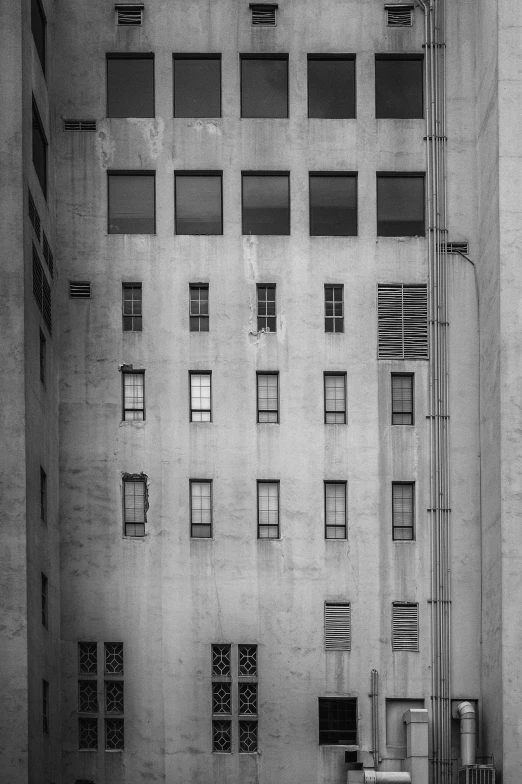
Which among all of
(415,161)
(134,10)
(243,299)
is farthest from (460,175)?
(134,10)

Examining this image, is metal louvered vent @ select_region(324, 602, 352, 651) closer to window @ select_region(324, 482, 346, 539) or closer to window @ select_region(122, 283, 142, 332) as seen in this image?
window @ select_region(324, 482, 346, 539)

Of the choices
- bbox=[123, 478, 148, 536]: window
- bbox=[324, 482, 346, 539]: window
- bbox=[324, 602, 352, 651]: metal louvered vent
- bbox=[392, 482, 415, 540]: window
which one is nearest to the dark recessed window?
bbox=[324, 482, 346, 539]: window

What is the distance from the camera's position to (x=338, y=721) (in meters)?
48.8

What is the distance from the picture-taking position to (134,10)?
5241 cm

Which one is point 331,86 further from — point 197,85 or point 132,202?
point 132,202

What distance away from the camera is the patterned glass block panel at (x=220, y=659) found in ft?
161

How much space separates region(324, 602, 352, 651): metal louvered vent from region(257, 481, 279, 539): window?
2.60 m

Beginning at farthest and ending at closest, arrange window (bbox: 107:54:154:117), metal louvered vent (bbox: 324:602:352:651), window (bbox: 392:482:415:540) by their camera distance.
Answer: window (bbox: 107:54:154:117), window (bbox: 392:482:415:540), metal louvered vent (bbox: 324:602:352:651)

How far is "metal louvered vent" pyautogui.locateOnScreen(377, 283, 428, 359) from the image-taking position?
50.9 m

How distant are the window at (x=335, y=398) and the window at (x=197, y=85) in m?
8.53

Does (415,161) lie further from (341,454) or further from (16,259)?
(16,259)

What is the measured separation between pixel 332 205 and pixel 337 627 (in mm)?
12240

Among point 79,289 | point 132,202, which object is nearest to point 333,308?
point 132,202

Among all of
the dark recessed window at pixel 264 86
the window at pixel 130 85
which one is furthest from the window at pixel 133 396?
the dark recessed window at pixel 264 86
